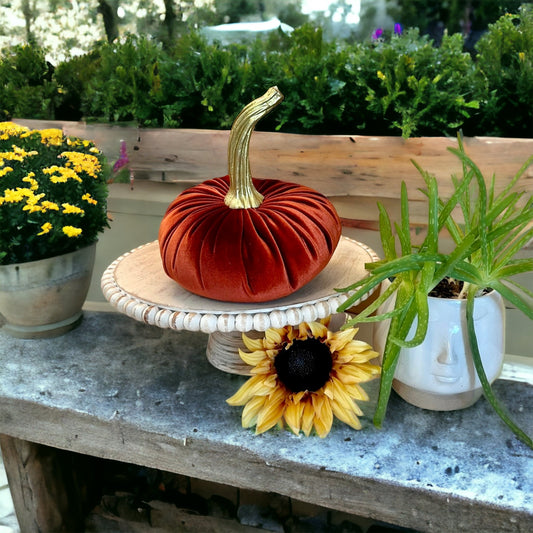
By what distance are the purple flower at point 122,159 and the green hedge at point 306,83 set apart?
5 cm

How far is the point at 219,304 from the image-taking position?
2.14 ft

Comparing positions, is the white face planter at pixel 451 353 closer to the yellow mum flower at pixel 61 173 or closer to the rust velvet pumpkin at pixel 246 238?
the rust velvet pumpkin at pixel 246 238

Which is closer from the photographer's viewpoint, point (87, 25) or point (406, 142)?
point (406, 142)

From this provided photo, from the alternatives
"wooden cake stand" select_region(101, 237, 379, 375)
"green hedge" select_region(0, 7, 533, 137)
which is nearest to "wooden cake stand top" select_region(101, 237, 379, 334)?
"wooden cake stand" select_region(101, 237, 379, 375)

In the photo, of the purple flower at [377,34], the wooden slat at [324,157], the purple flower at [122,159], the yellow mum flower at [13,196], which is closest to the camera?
the yellow mum flower at [13,196]

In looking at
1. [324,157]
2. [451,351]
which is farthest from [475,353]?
[324,157]

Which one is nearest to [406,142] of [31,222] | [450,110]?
[450,110]

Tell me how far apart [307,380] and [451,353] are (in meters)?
0.15

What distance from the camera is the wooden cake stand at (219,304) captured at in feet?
2.02

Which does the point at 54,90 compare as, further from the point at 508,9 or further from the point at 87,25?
the point at 508,9

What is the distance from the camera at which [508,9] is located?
2.97ft

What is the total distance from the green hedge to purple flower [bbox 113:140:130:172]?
→ 5cm

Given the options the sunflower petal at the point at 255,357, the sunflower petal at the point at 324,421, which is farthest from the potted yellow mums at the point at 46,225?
the sunflower petal at the point at 324,421

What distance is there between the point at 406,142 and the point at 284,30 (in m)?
0.33
